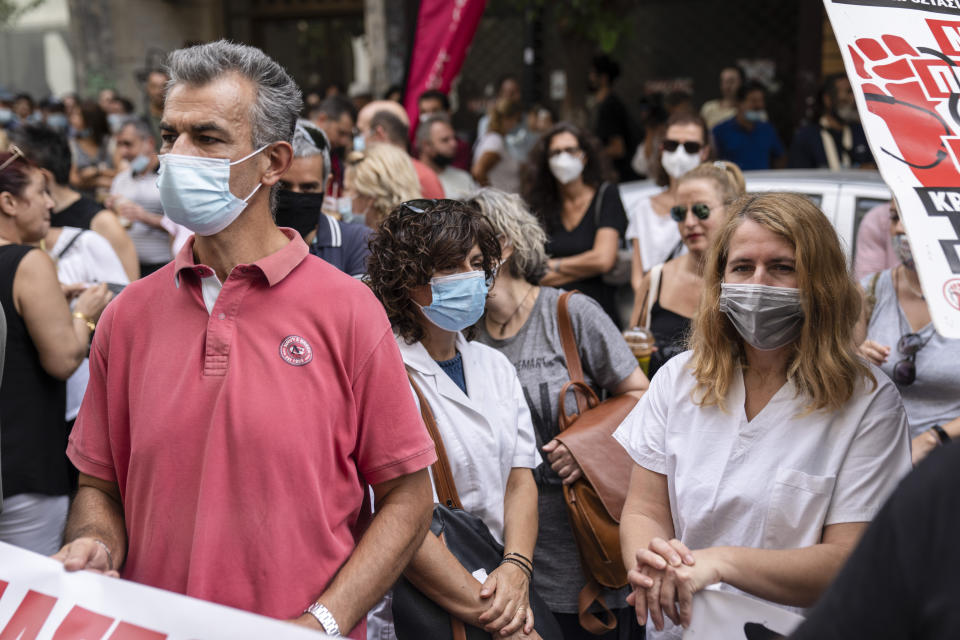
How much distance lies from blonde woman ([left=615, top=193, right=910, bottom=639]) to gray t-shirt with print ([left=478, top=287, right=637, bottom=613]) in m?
0.63

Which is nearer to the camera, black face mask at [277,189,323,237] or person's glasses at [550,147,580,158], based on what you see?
black face mask at [277,189,323,237]

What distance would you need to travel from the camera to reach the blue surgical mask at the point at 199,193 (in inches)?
79.5

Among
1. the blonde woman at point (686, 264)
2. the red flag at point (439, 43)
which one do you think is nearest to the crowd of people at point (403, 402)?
the blonde woman at point (686, 264)

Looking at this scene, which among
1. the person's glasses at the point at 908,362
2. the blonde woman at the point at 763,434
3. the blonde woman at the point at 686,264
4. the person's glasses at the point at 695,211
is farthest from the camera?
the person's glasses at the point at 695,211

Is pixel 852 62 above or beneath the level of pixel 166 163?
above

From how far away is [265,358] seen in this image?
1958mm

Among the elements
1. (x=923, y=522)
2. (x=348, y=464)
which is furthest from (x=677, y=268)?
(x=923, y=522)

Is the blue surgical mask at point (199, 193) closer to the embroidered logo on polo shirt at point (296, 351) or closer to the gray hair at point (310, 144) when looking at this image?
the embroidered logo on polo shirt at point (296, 351)

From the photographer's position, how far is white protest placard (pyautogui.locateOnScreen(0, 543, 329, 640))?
1869 mm

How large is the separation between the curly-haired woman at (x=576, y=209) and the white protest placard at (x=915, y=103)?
130 inches

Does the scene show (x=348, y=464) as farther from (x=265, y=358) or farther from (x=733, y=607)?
(x=733, y=607)

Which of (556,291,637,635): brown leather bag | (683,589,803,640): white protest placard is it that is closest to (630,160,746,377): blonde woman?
(556,291,637,635): brown leather bag

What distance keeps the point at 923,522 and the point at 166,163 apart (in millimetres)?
1613

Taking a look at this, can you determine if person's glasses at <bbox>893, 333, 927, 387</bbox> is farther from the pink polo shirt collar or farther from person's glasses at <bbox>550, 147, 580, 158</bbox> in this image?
person's glasses at <bbox>550, 147, 580, 158</bbox>
